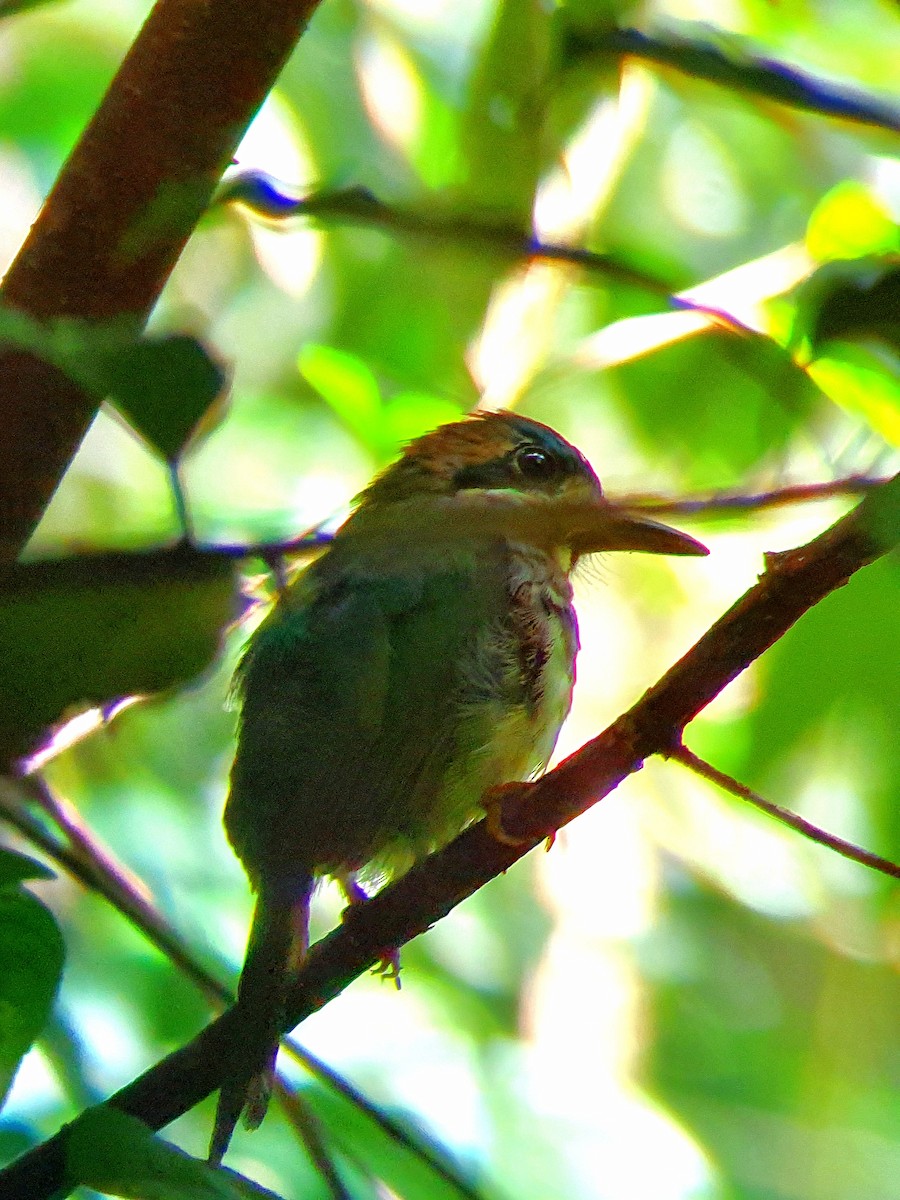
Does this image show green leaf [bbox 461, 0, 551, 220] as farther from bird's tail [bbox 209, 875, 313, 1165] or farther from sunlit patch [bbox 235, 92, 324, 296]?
sunlit patch [bbox 235, 92, 324, 296]

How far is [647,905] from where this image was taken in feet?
18.6

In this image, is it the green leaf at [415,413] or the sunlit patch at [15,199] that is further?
the sunlit patch at [15,199]

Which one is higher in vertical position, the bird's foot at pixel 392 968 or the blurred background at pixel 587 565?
the blurred background at pixel 587 565

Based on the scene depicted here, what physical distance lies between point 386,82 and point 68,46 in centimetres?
120

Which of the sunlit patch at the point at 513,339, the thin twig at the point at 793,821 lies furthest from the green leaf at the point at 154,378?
the sunlit patch at the point at 513,339

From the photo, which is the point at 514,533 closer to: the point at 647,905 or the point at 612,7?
the point at 612,7

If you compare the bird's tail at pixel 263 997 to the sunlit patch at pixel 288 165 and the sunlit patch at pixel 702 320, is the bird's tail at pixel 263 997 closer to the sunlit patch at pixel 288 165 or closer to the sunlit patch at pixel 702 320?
the sunlit patch at pixel 702 320

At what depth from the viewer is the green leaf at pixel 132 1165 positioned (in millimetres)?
1638

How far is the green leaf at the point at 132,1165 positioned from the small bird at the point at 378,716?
640 millimetres

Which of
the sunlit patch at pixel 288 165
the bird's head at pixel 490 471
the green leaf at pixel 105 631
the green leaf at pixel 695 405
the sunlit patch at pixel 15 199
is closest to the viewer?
the green leaf at pixel 105 631

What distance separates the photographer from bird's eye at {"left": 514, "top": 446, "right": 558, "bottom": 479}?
156 inches

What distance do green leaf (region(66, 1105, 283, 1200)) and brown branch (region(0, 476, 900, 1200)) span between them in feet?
0.51

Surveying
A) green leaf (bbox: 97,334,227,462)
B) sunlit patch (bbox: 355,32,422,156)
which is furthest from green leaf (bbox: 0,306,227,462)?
sunlit patch (bbox: 355,32,422,156)

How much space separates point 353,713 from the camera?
290cm
